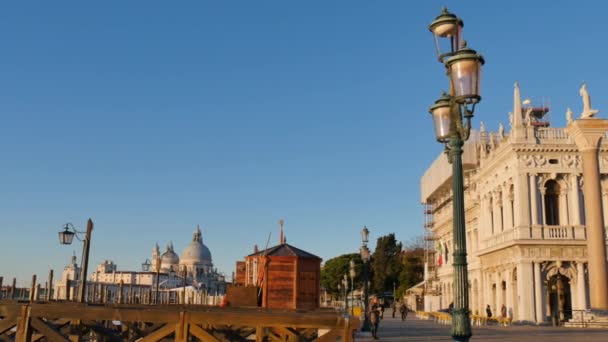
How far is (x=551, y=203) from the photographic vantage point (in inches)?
1310

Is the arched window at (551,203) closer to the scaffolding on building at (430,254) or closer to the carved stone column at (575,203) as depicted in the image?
the carved stone column at (575,203)

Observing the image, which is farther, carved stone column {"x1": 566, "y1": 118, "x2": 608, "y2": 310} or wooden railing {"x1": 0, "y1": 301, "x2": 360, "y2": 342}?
carved stone column {"x1": 566, "y1": 118, "x2": 608, "y2": 310}

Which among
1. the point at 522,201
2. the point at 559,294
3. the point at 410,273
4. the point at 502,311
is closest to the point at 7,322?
the point at 522,201

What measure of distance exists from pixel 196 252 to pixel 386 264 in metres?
109

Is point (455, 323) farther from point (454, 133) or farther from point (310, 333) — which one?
point (310, 333)

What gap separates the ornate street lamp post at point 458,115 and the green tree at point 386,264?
6728cm

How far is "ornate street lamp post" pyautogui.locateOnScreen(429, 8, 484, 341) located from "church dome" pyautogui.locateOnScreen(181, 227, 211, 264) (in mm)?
170219

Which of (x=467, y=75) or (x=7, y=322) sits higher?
(x=467, y=75)

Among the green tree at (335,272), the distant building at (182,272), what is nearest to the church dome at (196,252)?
the distant building at (182,272)

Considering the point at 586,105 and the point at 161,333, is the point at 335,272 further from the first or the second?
the point at 161,333

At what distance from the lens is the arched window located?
33062 millimetres

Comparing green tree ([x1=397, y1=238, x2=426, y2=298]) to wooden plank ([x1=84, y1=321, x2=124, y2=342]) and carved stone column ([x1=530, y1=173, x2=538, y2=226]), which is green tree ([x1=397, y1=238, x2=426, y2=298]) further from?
wooden plank ([x1=84, y1=321, x2=124, y2=342])

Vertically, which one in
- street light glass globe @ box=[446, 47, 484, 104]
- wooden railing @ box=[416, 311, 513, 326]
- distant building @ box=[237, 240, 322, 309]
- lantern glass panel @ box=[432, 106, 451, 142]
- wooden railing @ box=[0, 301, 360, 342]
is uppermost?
street light glass globe @ box=[446, 47, 484, 104]

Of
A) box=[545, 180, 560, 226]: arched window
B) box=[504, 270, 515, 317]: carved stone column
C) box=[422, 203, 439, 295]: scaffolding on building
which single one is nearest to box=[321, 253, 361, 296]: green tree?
box=[422, 203, 439, 295]: scaffolding on building
